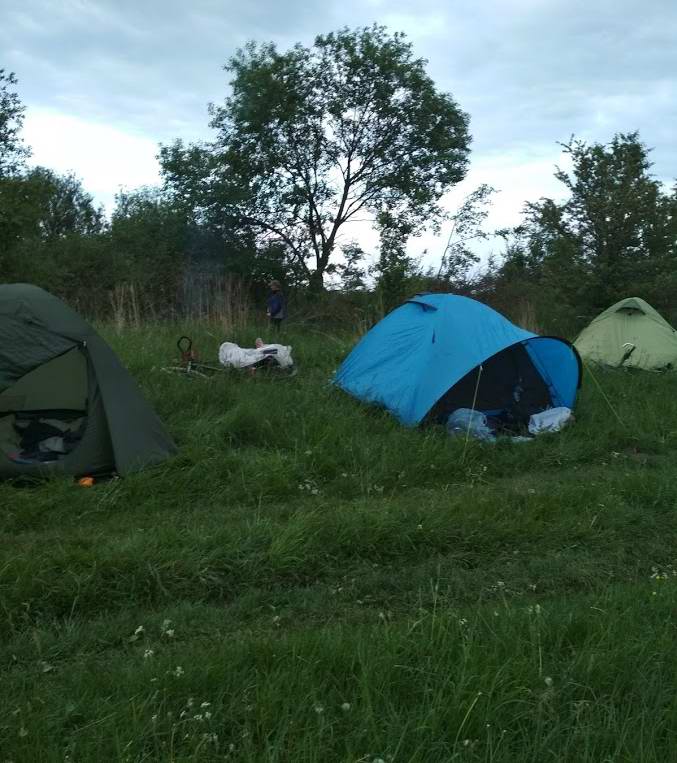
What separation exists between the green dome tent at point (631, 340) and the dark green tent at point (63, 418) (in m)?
8.09

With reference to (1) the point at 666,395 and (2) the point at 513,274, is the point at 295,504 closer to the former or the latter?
(1) the point at 666,395

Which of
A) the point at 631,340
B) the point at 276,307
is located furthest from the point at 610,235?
the point at 276,307

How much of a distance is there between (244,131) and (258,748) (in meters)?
20.6

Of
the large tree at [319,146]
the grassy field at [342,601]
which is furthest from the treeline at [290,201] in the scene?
the grassy field at [342,601]

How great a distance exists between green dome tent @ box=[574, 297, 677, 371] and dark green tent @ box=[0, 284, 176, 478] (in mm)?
8085

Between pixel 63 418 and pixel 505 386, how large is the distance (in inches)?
191

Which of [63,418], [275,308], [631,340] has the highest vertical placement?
[275,308]

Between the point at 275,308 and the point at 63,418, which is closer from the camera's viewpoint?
the point at 63,418

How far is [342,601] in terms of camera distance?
3.55 metres

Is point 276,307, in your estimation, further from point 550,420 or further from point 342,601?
point 342,601

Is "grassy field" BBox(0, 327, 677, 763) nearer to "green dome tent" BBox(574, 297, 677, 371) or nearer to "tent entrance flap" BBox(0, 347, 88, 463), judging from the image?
"tent entrance flap" BBox(0, 347, 88, 463)

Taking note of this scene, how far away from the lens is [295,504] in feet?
16.5

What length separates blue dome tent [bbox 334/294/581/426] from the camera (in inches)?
281

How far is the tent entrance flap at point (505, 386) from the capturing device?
7.79m
